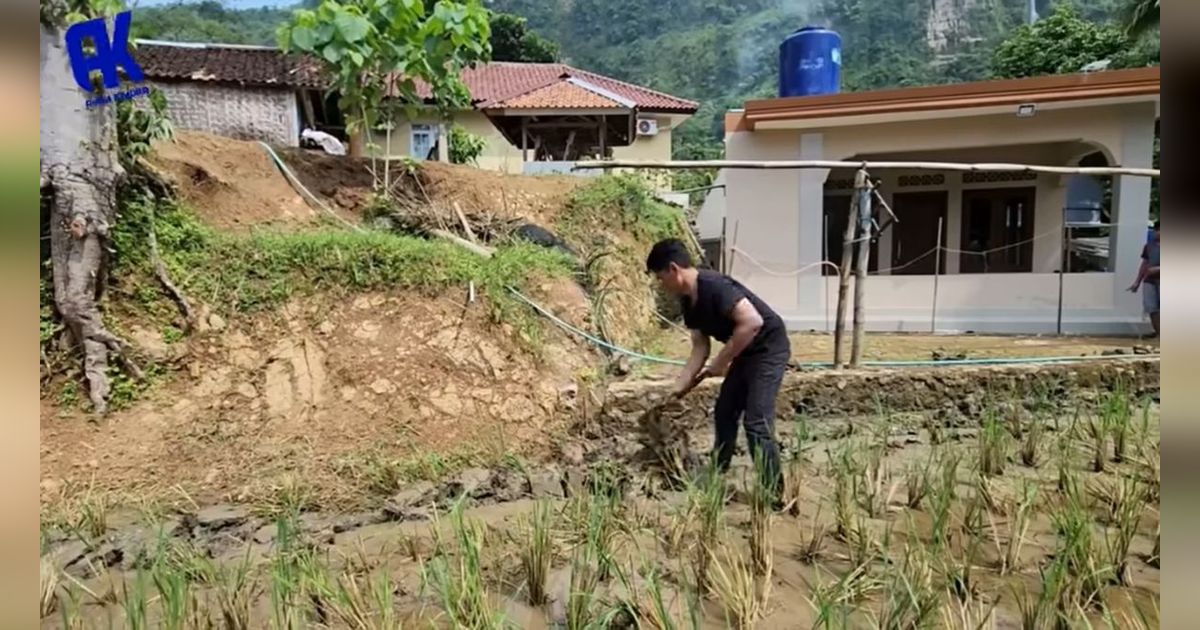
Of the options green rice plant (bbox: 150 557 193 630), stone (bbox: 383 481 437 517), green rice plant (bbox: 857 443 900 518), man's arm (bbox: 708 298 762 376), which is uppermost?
man's arm (bbox: 708 298 762 376)

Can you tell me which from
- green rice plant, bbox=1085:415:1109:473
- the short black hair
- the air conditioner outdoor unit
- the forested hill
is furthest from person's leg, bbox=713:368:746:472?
the forested hill

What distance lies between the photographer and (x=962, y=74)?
25.0 m

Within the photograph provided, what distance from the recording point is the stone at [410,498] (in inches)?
142

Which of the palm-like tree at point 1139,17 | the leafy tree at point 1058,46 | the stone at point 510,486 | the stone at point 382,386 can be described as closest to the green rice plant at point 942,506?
the stone at point 510,486

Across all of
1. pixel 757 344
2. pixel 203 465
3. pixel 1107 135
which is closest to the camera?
pixel 757 344

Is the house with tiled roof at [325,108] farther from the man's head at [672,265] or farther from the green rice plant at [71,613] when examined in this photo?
the green rice plant at [71,613]

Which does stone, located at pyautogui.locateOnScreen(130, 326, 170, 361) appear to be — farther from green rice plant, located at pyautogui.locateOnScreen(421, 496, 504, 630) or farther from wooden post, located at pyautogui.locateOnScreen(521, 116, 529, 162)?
wooden post, located at pyautogui.locateOnScreen(521, 116, 529, 162)

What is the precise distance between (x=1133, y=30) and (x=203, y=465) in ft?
33.6

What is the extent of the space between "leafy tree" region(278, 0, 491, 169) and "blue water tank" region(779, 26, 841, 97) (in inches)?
225

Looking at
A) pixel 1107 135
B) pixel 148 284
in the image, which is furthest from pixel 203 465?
pixel 1107 135

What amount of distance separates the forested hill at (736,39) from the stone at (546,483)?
20592 mm

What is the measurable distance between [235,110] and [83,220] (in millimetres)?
10829

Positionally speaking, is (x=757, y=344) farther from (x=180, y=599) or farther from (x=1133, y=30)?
(x=1133, y=30)

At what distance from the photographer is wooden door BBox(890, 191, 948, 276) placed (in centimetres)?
1128
